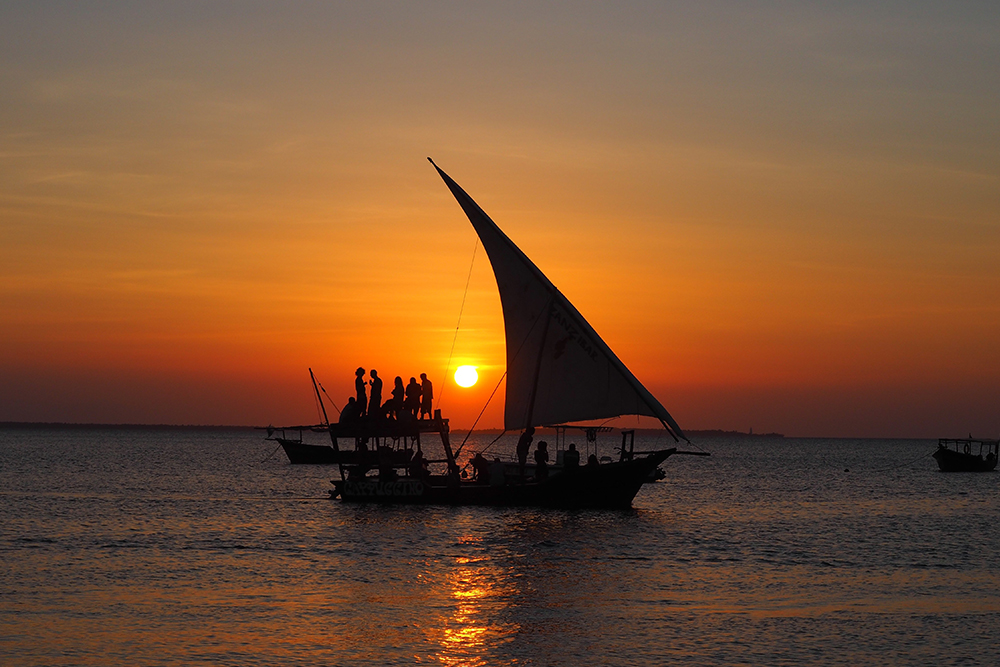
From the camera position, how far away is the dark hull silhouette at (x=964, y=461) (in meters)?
110

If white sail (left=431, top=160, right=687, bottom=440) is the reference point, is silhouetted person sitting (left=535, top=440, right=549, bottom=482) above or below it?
below

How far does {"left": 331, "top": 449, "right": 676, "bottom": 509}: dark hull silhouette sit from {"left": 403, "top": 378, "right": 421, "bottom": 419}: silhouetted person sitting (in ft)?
10.4

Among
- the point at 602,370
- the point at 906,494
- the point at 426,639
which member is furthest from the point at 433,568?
the point at 906,494

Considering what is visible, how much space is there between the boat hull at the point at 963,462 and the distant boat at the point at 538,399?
79.4 metres

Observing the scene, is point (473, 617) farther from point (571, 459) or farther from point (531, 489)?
point (571, 459)

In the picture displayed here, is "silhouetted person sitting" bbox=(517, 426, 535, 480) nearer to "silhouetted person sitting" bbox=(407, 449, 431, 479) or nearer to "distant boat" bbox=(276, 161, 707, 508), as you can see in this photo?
"distant boat" bbox=(276, 161, 707, 508)

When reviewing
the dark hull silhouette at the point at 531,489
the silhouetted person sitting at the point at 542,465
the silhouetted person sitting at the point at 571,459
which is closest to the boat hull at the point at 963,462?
the dark hull silhouette at the point at 531,489

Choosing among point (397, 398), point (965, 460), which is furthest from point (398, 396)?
point (965, 460)

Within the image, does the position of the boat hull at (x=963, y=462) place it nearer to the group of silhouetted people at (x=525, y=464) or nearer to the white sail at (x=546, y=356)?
the group of silhouetted people at (x=525, y=464)

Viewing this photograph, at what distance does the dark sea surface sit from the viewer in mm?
19922

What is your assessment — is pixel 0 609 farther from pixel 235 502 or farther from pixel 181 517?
pixel 235 502

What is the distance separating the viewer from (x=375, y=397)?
42719 mm

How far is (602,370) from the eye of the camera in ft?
137

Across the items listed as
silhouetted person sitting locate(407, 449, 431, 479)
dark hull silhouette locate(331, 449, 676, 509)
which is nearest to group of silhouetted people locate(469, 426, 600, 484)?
dark hull silhouette locate(331, 449, 676, 509)
